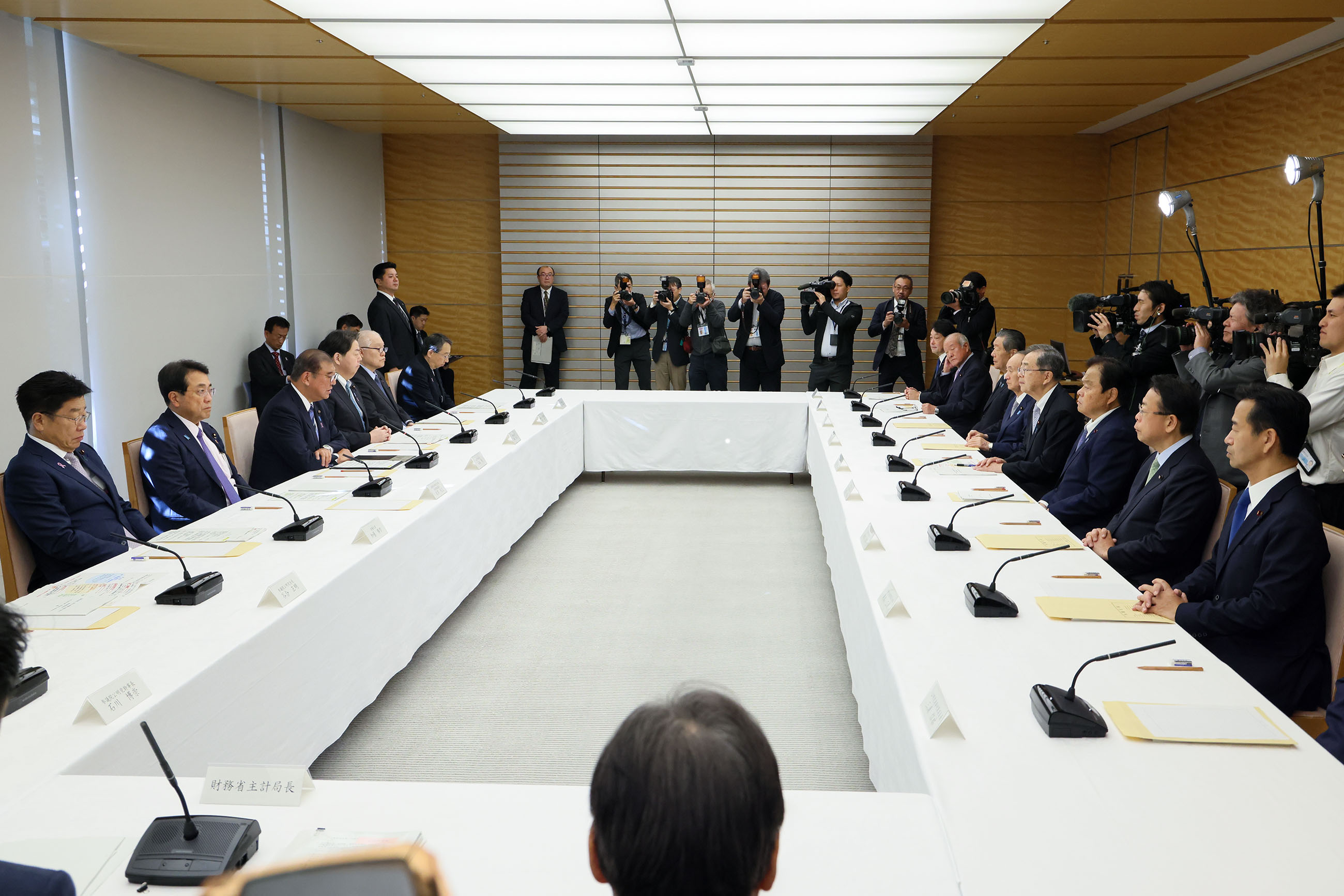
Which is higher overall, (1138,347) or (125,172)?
(125,172)

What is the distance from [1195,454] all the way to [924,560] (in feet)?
3.07

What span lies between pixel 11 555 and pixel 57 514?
0.17m

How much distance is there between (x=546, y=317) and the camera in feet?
30.5

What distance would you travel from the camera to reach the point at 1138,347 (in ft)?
16.3

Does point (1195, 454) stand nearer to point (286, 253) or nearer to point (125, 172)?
point (125, 172)

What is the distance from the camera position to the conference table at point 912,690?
1.41m

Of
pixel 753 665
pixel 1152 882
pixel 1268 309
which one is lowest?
pixel 753 665

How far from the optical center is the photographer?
746 centimetres

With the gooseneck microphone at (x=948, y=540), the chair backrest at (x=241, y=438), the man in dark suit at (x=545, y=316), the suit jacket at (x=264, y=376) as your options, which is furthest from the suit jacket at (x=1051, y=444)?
the man in dark suit at (x=545, y=316)

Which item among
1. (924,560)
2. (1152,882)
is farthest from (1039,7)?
(1152,882)

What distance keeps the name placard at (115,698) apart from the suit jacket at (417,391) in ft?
15.1

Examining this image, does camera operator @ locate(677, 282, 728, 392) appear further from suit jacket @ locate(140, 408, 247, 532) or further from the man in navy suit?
suit jacket @ locate(140, 408, 247, 532)

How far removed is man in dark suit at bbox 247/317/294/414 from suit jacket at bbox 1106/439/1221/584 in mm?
5817

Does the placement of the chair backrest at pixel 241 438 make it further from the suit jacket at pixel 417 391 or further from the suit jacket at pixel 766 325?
the suit jacket at pixel 766 325
